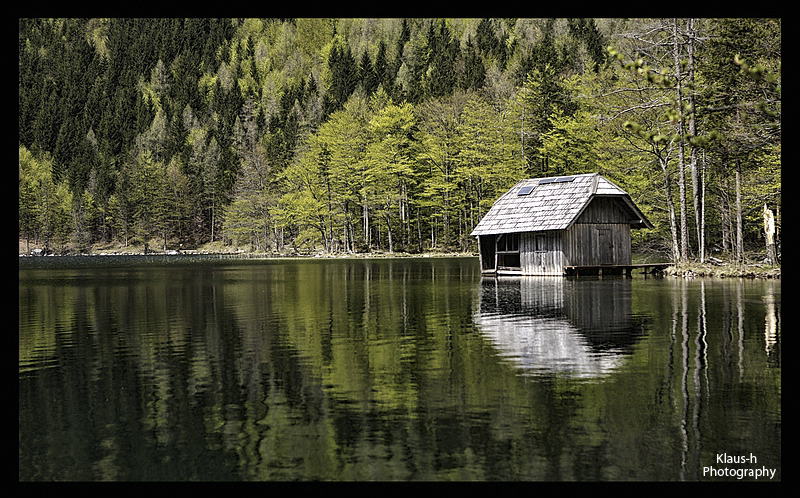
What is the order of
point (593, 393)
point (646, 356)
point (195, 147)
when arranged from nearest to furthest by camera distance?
point (593, 393) → point (646, 356) → point (195, 147)

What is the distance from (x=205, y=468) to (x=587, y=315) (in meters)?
14.8

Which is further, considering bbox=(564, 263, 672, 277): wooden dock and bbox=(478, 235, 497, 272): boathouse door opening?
bbox=(478, 235, 497, 272): boathouse door opening

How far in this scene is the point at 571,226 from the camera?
132 ft

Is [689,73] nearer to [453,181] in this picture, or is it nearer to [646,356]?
[646,356]

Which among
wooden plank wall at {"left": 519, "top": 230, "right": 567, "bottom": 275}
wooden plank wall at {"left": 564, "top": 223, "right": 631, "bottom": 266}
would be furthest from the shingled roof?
wooden plank wall at {"left": 564, "top": 223, "right": 631, "bottom": 266}

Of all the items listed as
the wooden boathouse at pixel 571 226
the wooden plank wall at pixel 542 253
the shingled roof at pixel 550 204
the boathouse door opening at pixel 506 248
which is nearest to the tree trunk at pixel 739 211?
the wooden boathouse at pixel 571 226

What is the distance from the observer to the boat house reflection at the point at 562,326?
47.5 ft

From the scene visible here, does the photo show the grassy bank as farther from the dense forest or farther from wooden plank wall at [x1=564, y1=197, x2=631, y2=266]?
wooden plank wall at [x1=564, y1=197, x2=631, y2=266]

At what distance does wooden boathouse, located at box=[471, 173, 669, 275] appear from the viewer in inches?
1586

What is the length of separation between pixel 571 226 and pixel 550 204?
1932 millimetres

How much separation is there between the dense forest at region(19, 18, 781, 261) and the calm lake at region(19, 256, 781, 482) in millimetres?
3653

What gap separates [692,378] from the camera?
12.8 m
